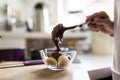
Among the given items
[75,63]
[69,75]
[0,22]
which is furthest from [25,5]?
[69,75]

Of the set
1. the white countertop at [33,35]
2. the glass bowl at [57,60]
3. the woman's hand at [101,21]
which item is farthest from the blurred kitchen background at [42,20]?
the glass bowl at [57,60]

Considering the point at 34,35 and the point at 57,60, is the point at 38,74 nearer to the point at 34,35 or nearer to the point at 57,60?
the point at 57,60

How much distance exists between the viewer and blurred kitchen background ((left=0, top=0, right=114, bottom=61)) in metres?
1.97

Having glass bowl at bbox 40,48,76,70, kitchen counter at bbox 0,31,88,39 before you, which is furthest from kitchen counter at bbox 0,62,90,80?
kitchen counter at bbox 0,31,88,39

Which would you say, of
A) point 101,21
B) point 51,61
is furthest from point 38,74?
point 101,21

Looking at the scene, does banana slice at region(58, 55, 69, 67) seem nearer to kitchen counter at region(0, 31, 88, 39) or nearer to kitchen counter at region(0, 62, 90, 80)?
kitchen counter at region(0, 62, 90, 80)

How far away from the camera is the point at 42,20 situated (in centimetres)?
221

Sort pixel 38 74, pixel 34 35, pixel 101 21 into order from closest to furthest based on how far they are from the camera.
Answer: pixel 38 74
pixel 101 21
pixel 34 35

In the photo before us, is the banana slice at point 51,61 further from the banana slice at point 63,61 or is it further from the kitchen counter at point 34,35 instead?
the kitchen counter at point 34,35

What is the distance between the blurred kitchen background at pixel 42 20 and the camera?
6.48 ft

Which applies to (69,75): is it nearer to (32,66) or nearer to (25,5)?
(32,66)

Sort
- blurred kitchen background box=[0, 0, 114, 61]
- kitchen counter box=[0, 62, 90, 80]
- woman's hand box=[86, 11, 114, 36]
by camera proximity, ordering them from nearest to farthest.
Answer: kitchen counter box=[0, 62, 90, 80] → woman's hand box=[86, 11, 114, 36] → blurred kitchen background box=[0, 0, 114, 61]

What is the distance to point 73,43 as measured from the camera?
1966 millimetres

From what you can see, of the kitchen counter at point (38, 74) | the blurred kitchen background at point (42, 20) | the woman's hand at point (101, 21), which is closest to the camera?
the kitchen counter at point (38, 74)
